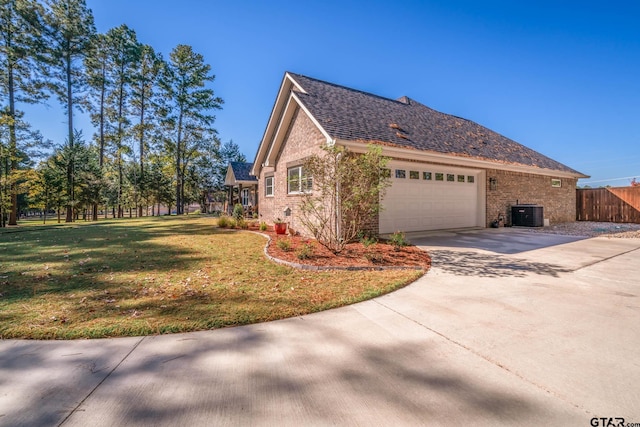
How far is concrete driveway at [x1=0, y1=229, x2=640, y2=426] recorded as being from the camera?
1.87 m

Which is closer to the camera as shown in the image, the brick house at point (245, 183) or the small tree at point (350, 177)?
the small tree at point (350, 177)

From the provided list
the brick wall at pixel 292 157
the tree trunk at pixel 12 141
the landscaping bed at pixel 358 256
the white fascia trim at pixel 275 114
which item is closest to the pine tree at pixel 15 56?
the tree trunk at pixel 12 141

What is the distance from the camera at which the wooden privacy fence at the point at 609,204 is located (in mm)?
15906

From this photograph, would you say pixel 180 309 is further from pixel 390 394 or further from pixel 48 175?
pixel 48 175

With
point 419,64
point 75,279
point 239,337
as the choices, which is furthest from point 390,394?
point 419,64

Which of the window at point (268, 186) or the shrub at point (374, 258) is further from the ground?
the window at point (268, 186)

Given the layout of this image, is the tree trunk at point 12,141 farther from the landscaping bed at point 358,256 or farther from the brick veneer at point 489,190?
the landscaping bed at point 358,256

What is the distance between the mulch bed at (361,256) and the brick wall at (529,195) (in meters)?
8.26

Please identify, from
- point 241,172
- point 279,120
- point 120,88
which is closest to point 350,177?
point 279,120

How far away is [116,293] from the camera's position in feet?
14.5

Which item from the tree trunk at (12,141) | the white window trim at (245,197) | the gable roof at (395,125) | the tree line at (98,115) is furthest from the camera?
the white window trim at (245,197)

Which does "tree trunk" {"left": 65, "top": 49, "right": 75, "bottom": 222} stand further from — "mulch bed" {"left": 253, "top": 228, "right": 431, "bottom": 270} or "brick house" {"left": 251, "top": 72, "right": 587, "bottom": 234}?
"mulch bed" {"left": 253, "top": 228, "right": 431, "bottom": 270}

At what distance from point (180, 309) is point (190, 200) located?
40.8 metres

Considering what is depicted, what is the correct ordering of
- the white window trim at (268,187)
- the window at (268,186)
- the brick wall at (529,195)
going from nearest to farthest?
the brick wall at (529,195), the white window trim at (268,187), the window at (268,186)
